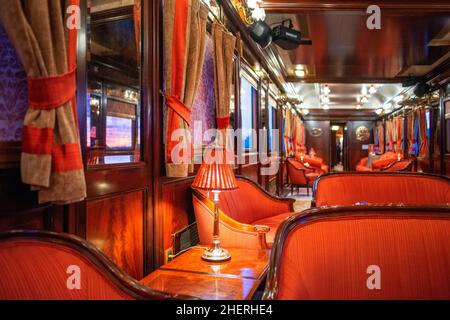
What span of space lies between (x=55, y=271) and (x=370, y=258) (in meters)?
1.18

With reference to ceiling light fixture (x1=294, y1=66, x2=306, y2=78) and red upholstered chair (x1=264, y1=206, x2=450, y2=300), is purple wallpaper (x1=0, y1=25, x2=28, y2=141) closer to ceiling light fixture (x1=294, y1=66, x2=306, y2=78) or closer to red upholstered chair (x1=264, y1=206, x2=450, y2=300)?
red upholstered chair (x1=264, y1=206, x2=450, y2=300)

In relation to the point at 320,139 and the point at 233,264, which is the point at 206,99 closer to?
the point at 233,264

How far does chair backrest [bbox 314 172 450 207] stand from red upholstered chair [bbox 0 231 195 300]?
267 cm

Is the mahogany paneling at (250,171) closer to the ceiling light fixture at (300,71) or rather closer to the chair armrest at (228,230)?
the chair armrest at (228,230)

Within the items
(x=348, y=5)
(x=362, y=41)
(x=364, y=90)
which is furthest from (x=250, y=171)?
(x=364, y=90)

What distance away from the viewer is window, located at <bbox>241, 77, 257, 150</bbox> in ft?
19.2

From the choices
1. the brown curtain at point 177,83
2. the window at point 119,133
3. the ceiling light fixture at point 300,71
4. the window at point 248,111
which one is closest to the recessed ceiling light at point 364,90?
the ceiling light fixture at point 300,71

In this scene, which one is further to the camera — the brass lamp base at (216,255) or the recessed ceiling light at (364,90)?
the recessed ceiling light at (364,90)

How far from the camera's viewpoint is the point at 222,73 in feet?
11.6

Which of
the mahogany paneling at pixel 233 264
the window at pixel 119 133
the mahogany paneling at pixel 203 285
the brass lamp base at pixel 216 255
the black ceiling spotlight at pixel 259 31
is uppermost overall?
the black ceiling spotlight at pixel 259 31

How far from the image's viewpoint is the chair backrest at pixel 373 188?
3.60 meters

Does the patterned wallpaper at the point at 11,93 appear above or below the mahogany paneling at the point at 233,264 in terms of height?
above

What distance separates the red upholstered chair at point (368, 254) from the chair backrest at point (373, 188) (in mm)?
2086

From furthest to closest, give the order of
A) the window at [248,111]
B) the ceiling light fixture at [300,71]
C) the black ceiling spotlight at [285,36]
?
the ceiling light fixture at [300,71] → the window at [248,111] → the black ceiling spotlight at [285,36]
